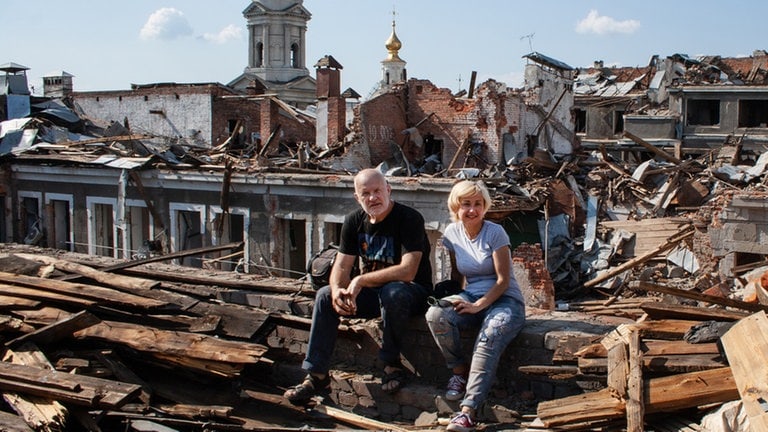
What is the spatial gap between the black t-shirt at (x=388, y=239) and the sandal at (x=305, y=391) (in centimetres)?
93

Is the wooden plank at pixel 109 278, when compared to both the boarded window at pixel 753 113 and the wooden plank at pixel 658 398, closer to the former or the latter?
the wooden plank at pixel 658 398

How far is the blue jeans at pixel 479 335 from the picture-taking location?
18.1 ft

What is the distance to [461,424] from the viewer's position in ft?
17.6

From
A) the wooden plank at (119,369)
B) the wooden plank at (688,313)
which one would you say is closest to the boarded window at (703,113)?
the wooden plank at (688,313)

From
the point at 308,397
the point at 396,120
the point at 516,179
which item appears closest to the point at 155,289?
the point at 308,397

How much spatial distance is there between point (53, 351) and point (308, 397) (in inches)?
74.6

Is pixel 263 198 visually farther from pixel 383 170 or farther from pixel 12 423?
pixel 12 423

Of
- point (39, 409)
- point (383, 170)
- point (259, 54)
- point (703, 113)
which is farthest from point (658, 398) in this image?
point (259, 54)

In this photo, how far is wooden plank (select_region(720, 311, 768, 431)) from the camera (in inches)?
164

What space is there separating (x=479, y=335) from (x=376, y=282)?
91cm

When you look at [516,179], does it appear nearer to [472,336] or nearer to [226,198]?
[226,198]

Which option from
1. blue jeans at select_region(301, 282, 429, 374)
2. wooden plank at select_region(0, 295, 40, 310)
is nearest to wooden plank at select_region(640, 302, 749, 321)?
blue jeans at select_region(301, 282, 429, 374)

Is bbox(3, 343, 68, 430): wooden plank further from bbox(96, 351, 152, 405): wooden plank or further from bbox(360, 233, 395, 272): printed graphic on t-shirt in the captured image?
bbox(360, 233, 395, 272): printed graphic on t-shirt

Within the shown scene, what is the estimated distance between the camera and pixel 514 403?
589 cm
